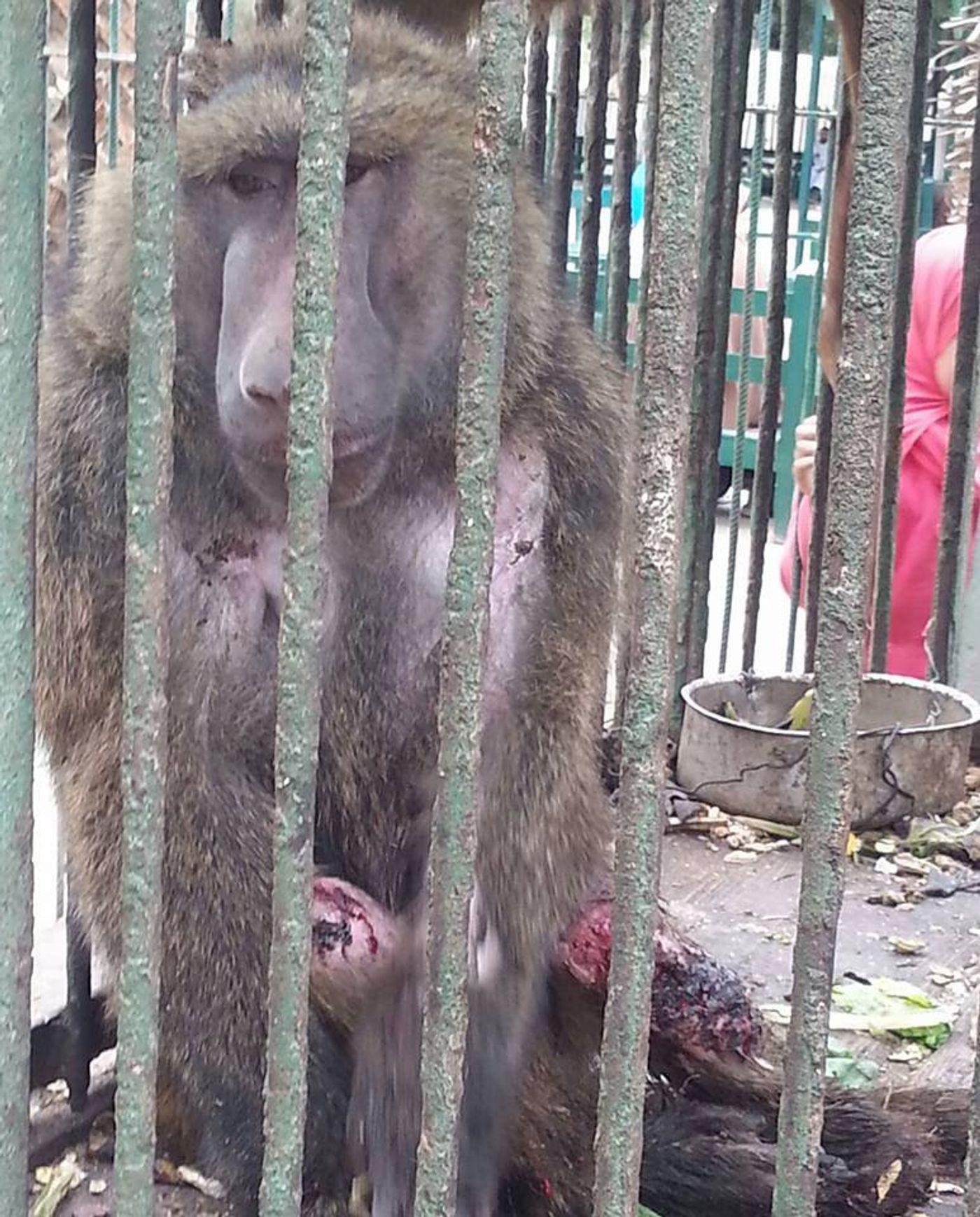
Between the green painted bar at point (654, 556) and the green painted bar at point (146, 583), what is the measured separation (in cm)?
25

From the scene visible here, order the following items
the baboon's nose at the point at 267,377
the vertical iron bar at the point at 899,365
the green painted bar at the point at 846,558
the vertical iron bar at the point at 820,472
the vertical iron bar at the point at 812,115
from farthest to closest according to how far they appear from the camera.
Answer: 1. the vertical iron bar at the point at 812,115
2. the vertical iron bar at the point at 820,472
3. the vertical iron bar at the point at 899,365
4. the baboon's nose at the point at 267,377
5. the green painted bar at the point at 846,558

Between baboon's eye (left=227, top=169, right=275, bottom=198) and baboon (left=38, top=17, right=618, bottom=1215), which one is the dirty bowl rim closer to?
baboon (left=38, top=17, right=618, bottom=1215)

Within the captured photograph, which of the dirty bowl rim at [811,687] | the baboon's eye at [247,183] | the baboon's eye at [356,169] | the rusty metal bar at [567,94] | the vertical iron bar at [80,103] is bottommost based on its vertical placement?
the dirty bowl rim at [811,687]

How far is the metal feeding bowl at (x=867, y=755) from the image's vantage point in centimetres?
253

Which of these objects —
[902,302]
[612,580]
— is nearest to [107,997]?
[612,580]

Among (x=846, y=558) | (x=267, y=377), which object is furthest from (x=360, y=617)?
(x=846, y=558)

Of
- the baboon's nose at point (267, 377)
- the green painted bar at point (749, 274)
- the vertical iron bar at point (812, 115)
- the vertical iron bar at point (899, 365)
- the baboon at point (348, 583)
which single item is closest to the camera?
the baboon's nose at point (267, 377)

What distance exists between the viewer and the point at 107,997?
1.78 meters

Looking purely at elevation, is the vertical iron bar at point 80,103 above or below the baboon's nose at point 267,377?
above

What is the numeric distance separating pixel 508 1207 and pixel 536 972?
23 centimetres

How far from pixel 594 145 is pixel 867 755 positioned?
1.04 metres

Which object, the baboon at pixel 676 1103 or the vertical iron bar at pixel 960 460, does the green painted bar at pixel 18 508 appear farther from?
the vertical iron bar at pixel 960 460

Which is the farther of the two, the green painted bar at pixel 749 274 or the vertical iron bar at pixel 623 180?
the green painted bar at pixel 749 274

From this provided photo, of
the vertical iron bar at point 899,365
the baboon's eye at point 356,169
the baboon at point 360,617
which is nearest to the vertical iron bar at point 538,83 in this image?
the vertical iron bar at point 899,365
